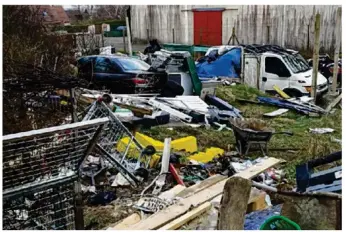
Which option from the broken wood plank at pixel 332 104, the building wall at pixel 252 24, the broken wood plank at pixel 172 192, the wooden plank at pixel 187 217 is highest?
the building wall at pixel 252 24

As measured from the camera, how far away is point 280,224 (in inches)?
140

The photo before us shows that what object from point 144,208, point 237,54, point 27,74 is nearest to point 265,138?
point 144,208

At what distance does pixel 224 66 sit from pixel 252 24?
463 centimetres

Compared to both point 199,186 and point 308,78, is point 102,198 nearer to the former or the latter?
point 199,186

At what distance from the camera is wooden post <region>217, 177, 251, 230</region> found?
3.56 metres

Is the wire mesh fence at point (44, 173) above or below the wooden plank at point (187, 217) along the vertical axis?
above

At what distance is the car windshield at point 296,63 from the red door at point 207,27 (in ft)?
18.3

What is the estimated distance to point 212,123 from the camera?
9031mm

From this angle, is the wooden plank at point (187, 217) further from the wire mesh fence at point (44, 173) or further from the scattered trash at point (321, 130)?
the scattered trash at point (321, 130)

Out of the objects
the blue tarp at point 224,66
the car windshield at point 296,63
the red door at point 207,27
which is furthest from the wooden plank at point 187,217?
the red door at point 207,27

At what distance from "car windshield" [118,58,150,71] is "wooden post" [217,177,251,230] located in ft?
24.4

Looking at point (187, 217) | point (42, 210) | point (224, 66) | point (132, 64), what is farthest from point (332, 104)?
point (42, 210)

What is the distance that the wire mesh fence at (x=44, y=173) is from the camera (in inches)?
Answer: 143

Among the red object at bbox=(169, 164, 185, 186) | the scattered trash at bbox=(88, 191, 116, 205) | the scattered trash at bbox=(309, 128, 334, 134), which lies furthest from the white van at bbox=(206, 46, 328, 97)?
the scattered trash at bbox=(88, 191, 116, 205)
